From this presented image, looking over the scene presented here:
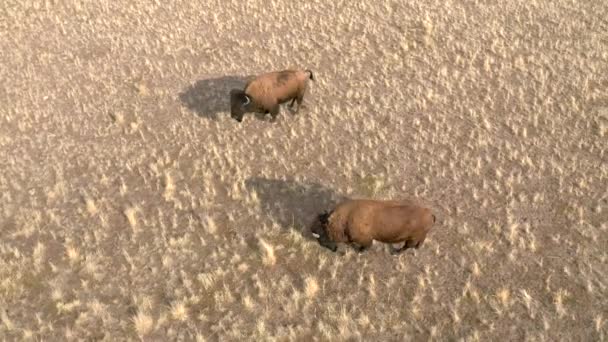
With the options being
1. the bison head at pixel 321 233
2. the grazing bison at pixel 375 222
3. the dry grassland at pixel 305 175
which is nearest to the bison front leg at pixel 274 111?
the dry grassland at pixel 305 175

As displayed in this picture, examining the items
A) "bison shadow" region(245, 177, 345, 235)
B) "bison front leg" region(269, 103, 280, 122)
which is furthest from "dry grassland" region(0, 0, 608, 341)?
"bison front leg" region(269, 103, 280, 122)

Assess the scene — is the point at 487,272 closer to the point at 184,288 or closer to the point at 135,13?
the point at 184,288

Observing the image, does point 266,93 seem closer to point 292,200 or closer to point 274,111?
point 274,111

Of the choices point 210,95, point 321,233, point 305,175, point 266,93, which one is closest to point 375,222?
point 321,233

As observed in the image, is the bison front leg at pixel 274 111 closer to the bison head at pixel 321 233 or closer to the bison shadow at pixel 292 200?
the bison shadow at pixel 292 200

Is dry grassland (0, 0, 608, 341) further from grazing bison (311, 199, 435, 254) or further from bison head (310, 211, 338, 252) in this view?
grazing bison (311, 199, 435, 254)

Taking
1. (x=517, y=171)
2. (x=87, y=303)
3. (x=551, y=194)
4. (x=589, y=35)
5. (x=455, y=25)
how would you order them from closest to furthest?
1. (x=87, y=303)
2. (x=551, y=194)
3. (x=517, y=171)
4. (x=589, y=35)
5. (x=455, y=25)

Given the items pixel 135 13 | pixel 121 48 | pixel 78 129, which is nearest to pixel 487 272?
pixel 78 129
